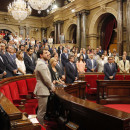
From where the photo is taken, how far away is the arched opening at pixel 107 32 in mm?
12486

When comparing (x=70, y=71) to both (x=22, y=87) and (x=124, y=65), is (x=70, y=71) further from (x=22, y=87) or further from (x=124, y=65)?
(x=124, y=65)

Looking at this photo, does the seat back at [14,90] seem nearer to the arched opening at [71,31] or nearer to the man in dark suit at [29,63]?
the man in dark suit at [29,63]

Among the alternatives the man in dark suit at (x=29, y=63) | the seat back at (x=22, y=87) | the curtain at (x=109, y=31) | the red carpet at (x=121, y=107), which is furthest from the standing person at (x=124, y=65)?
the curtain at (x=109, y=31)

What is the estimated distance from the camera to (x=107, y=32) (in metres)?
12.8

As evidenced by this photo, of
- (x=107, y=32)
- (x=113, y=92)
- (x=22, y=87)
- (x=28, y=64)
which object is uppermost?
(x=107, y=32)

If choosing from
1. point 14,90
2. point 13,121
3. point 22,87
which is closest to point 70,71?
point 22,87

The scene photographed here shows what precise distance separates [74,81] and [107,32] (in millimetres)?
9433

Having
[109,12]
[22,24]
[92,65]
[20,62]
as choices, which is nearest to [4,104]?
[20,62]

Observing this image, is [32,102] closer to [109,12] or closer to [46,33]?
[109,12]

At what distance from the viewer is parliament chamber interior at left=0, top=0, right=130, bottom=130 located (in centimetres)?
164

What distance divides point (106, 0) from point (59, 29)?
21.6ft

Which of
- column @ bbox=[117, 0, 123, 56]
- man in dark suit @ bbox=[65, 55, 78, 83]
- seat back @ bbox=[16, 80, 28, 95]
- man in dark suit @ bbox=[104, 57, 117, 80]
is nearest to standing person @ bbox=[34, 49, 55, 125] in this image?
seat back @ bbox=[16, 80, 28, 95]

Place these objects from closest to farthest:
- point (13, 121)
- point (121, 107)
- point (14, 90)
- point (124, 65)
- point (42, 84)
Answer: point (13, 121) → point (42, 84) → point (14, 90) → point (121, 107) → point (124, 65)

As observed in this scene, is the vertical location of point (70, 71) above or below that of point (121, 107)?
above
